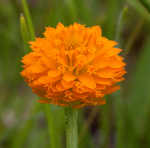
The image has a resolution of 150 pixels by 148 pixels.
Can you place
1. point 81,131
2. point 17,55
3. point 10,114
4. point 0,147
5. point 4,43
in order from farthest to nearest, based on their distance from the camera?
point 17,55 → point 4,43 → point 10,114 → point 0,147 → point 81,131

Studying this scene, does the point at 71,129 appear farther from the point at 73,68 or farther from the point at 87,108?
the point at 87,108

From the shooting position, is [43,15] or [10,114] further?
[43,15]

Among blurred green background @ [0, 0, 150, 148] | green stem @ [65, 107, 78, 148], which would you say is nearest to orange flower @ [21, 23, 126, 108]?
green stem @ [65, 107, 78, 148]

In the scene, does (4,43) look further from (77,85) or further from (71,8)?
(77,85)

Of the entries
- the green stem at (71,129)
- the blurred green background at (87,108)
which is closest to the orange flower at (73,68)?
the green stem at (71,129)

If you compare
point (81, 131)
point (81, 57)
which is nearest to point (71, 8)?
point (81, 131)
